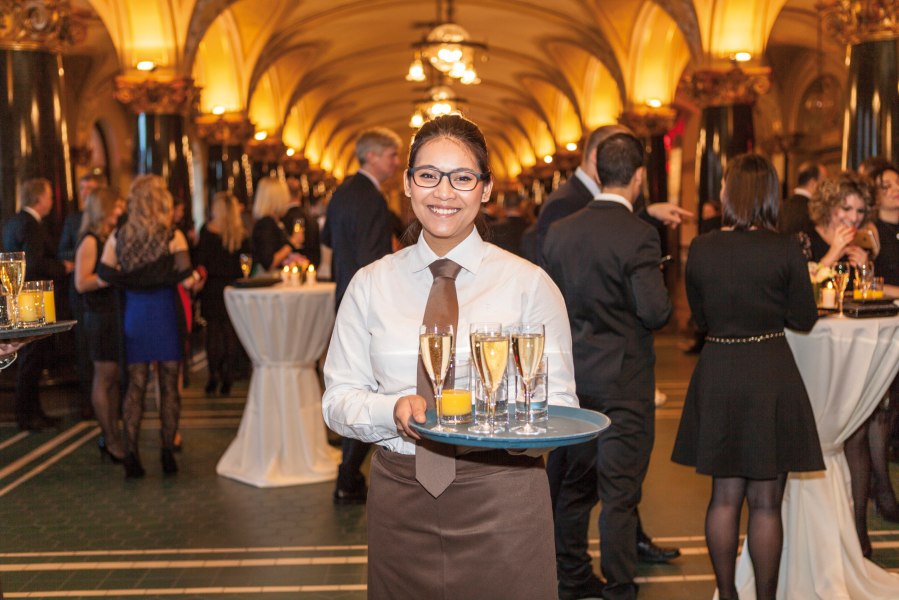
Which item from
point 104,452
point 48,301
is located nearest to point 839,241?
point 48,301

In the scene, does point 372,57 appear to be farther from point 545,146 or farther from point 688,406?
point 688,406

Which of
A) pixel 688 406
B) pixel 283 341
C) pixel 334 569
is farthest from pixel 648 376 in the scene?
pixel 283 341

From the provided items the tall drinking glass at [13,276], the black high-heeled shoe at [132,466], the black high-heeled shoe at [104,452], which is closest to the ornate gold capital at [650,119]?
the black high-heeled shoe at [104,452]

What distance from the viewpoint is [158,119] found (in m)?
12.9

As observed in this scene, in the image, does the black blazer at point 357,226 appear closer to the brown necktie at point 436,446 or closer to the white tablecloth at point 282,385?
the white tablecloth at point 282,385

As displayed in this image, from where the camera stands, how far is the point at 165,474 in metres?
6.48

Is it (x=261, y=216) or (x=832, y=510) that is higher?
(x=261, y=216)

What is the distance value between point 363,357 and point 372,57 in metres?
21.6

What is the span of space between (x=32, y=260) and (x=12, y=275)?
171 inches

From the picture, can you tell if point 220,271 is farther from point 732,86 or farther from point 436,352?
point 436,352

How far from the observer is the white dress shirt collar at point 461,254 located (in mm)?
2273

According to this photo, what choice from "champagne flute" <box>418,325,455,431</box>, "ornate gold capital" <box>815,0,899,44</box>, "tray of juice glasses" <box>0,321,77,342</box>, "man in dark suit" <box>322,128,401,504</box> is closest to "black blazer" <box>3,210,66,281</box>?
"man in dark suit" <box>322,128,401,504</box>

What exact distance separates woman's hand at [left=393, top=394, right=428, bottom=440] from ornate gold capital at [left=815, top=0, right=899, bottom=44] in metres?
7.45

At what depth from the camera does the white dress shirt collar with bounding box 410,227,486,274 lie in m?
2.27
